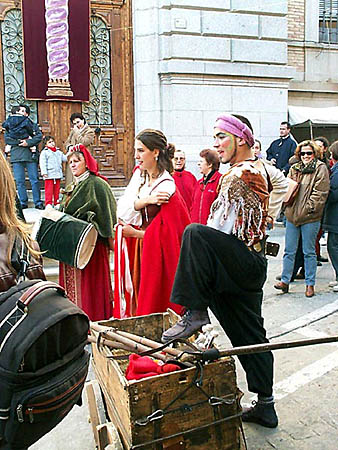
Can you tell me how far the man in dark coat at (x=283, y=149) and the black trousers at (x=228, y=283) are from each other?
304 inches

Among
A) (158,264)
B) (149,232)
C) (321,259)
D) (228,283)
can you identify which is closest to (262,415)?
(228,283)

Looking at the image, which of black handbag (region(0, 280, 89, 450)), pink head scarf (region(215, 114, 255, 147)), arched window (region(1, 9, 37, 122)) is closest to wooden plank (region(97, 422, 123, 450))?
black handbag (region(0, 280, 89, 450))

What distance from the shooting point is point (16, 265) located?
2.05 m

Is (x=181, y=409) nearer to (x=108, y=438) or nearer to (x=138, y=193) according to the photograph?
(x=108, y=438)

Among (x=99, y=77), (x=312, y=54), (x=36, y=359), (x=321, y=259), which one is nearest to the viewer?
(x=36, y=359)

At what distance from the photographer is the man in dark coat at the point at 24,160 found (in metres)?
9.13

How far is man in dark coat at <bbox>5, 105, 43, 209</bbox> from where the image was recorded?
9133mm

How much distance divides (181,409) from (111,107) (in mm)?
9182

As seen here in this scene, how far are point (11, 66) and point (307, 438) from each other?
9.19m

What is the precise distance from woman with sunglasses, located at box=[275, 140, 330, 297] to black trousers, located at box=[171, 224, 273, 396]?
11.1ft

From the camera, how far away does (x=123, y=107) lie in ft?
35.3

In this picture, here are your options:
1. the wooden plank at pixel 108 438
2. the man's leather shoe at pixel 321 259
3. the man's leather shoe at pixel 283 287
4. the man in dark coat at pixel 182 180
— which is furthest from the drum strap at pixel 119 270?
the man's leather shoe at pixel 321 259

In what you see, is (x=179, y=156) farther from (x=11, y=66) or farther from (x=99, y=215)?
(x=11, y=66)

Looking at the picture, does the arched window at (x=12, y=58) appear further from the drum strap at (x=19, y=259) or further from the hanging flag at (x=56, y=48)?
the drum strap at (x=19, y=259)
